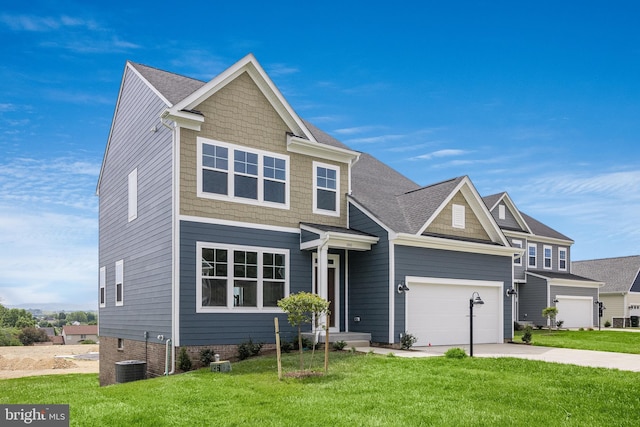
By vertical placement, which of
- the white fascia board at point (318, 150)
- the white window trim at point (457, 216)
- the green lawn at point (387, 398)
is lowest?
the green lawn at point (387, 398)

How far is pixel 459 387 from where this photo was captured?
10.0 metres

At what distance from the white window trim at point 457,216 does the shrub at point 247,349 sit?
27.4 ft

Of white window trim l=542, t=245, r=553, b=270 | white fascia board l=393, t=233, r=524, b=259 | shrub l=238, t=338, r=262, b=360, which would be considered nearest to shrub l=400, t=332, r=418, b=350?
white fascia board l=393, t=233, r=524, b=259

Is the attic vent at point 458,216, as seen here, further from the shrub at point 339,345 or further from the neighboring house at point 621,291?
the neighboring house at point 621,291

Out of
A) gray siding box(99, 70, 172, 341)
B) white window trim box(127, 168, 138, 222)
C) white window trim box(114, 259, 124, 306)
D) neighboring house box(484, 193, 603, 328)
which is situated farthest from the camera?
neighboring house box(484, 193, 603, 328)

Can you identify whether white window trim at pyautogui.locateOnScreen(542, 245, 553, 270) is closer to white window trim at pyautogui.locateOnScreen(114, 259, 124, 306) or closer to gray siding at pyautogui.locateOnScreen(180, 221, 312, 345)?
gray siding at pyautogui.locateOnScreen(180, 221, 312, 345)

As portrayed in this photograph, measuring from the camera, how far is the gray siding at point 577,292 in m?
35.1

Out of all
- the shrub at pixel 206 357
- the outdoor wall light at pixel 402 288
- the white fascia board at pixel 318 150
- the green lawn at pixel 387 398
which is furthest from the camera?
the white fascia board at pixel 318 150

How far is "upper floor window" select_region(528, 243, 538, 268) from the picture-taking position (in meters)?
36.7

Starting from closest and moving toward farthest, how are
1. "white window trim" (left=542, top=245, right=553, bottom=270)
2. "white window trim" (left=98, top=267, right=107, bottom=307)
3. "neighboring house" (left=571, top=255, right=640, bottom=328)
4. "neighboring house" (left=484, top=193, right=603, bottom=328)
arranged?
"white window trim" (left=98, top=267, right=107, bottom=307) < "neighboring house" (left=484, top=193, right=603, bottom=328) < "white window trim" (left=542, top=245, right=553, bottom=270) < "neighboring house" (left=571, top=255, right=640, bottom=328)

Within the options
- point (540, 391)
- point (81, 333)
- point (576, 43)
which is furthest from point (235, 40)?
point (81, 333)

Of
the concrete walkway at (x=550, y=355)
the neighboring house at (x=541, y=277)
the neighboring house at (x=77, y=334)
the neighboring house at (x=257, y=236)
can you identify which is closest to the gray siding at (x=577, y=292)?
the neighboring house at (x=541, y=277)

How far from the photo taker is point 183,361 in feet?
45.8

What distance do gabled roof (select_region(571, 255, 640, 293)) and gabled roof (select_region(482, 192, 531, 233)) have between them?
46.5 feet
